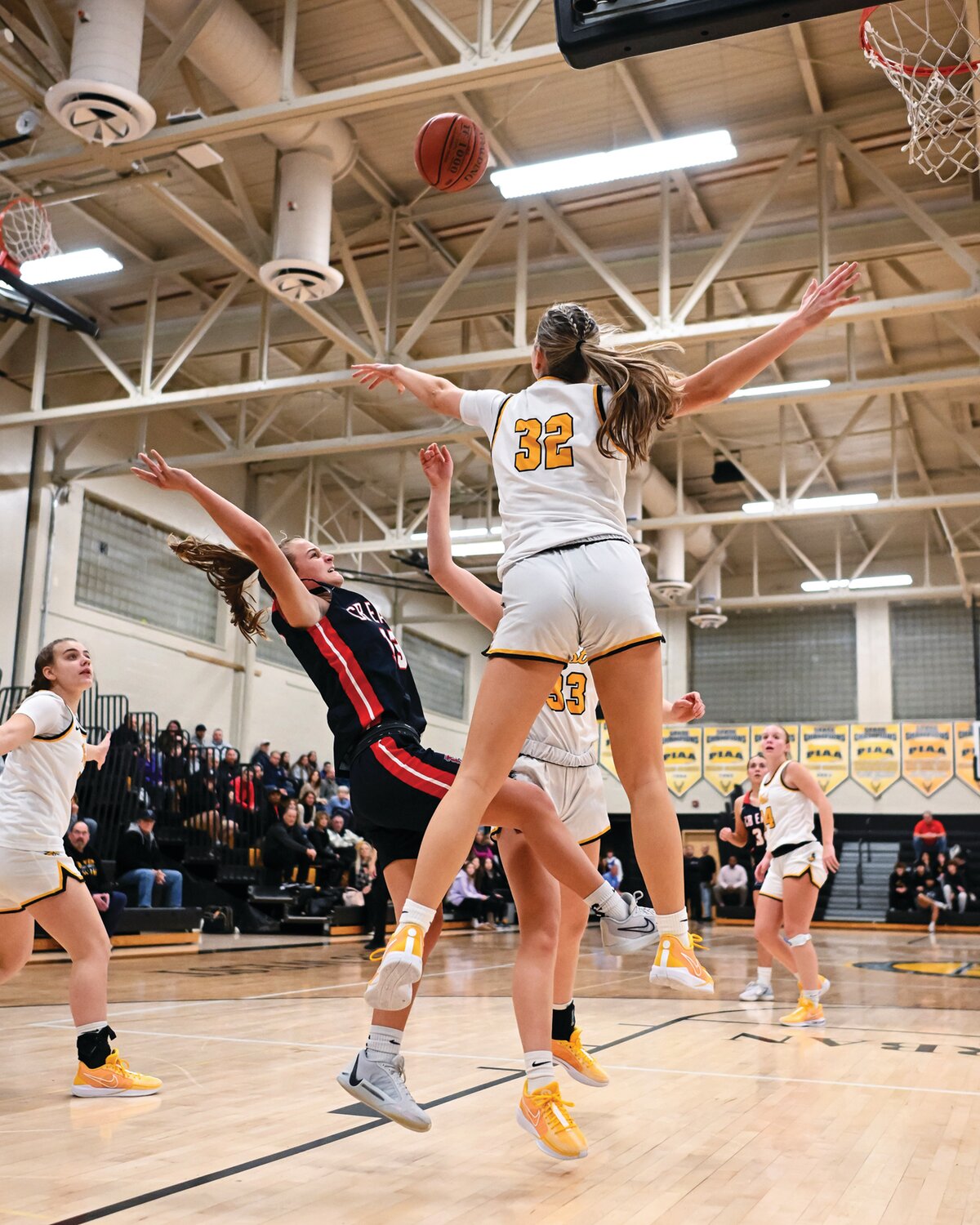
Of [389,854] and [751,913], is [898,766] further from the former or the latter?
[389,854]

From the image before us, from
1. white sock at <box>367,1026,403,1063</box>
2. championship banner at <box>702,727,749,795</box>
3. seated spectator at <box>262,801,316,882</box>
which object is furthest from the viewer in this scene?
championship banner at <box>702,727,749,795</box>

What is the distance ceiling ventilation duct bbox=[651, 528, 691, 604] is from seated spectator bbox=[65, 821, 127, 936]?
41.3ft

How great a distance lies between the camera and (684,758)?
92.1 ft

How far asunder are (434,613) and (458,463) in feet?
27.8

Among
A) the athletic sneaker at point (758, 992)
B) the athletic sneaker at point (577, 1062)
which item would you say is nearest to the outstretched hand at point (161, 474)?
the athletic sneaker at point (577, 1062)

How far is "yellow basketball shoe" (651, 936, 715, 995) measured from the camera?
3094mm

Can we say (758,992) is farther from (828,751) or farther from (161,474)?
(828,751)

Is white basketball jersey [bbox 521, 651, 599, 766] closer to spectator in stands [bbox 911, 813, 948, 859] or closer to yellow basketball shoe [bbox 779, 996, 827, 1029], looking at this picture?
yellow basketball shoe [bbox 779, 996, 827, 1029]

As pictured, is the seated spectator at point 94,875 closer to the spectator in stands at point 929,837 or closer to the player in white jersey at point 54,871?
the player in white jersey at point 54,871

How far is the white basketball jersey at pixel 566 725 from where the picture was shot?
14.7 ft

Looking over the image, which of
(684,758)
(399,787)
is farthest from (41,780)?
(684,758)

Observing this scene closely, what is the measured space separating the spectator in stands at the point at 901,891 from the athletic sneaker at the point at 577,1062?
66.5 feet

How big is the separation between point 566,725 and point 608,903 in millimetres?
1265

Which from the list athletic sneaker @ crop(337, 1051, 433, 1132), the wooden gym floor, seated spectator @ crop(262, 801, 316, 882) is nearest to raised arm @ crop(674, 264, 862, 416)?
athletic sneaker @ crop(337, 1051, 433, 1132)
